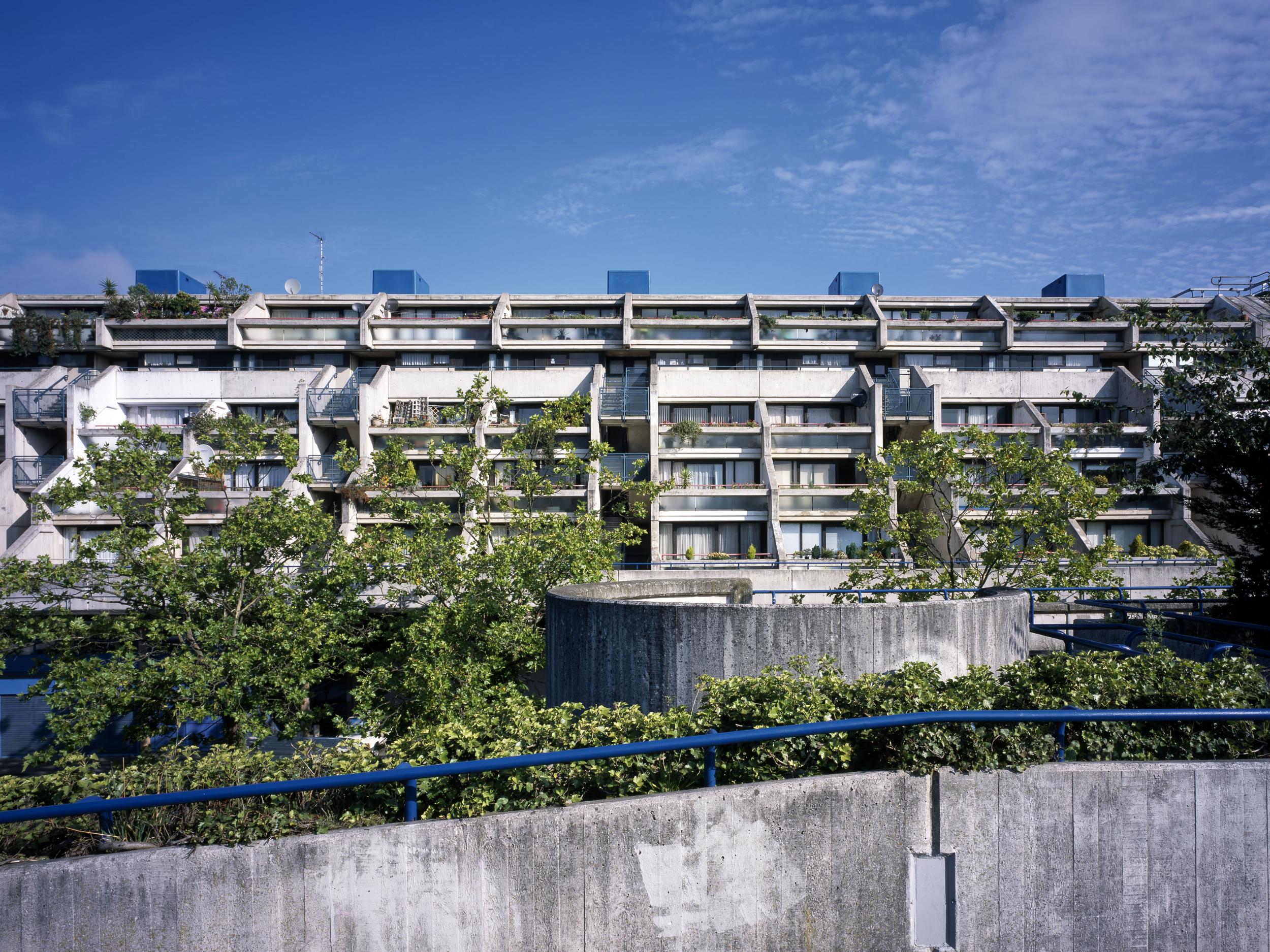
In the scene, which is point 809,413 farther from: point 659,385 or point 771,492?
point 659,385

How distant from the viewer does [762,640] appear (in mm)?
7508

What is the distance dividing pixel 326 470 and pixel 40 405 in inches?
645

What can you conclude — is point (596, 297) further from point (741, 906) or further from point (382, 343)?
point (741, 906)

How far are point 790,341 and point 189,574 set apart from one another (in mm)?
32631

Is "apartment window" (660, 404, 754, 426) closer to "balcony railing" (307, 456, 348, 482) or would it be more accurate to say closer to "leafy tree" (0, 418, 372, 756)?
"balcony railing" (307, 456, 348, 482)

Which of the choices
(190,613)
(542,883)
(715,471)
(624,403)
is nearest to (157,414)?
(624,403)

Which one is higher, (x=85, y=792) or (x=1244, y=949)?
(x=85, y=792)

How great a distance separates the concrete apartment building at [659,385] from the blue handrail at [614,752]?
804 inches

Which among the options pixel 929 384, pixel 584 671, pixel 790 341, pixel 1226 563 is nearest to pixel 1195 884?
pixel 584 671

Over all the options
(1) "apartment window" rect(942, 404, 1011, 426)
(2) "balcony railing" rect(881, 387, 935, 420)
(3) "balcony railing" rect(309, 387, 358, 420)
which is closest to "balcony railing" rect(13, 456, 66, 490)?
(3) "balcony railing" rect(309, 387, 358, 420)

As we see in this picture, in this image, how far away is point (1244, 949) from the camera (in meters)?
5.19

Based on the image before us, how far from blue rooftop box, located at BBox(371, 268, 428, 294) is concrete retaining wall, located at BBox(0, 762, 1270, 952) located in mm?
45037

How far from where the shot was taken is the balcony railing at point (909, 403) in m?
33.3

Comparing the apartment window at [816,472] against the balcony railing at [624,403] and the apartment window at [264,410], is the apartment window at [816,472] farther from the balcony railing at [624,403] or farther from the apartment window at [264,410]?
the apartment window at [264,410]
